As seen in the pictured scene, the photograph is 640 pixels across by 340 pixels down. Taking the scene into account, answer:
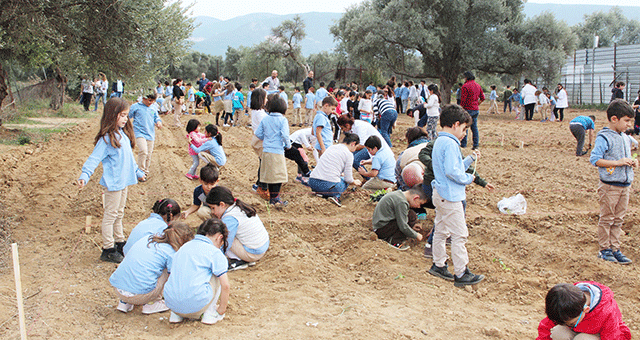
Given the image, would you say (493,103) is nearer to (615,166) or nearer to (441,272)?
(615,166)

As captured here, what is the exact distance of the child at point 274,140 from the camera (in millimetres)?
7582

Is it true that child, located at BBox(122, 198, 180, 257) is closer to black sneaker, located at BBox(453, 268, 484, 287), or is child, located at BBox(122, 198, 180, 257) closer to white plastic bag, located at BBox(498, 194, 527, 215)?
black sneaker, located at BBox(453, 268, 484, 287)

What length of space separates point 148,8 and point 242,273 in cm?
506

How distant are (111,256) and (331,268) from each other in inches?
101

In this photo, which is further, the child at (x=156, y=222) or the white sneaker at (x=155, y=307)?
the child at (x=156, y=222)

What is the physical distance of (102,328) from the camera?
4180 millimetres

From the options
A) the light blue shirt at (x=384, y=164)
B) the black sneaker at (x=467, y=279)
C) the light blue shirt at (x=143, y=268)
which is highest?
the light blue shirt at (x=384, y=164)

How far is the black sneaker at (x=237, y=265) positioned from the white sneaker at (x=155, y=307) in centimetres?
112

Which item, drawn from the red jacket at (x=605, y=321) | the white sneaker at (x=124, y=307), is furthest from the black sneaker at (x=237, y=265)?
the red jacket at (x=605, y=321)

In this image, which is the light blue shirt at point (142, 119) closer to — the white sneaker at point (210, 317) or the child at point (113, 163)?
the child at point (113, 163)

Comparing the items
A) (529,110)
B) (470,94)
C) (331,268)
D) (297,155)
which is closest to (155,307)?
(331,268)

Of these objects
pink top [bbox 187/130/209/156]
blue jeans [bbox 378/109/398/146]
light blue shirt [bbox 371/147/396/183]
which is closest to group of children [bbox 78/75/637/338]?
light blue shirt [bbox 371/147/396/183]

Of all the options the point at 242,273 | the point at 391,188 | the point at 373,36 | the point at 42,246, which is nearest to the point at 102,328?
the point at 242,273

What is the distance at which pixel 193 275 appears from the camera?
13.4 ft
